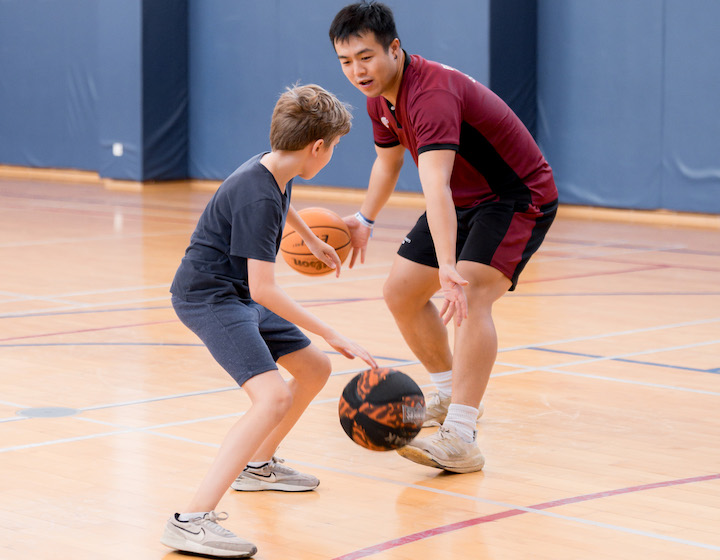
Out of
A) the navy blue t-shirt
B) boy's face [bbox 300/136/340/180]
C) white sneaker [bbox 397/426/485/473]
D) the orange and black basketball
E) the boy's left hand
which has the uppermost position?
boy's face [bbox 300/136/340/180]

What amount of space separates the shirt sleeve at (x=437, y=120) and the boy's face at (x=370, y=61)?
0.46ft

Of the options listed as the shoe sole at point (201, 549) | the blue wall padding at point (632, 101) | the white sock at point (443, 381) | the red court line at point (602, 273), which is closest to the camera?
the shoe sole at point (201, 549)

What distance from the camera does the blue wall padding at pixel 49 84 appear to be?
16.2 meters

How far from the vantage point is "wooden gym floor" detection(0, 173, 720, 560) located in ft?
10.4

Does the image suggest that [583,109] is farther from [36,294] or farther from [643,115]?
[36,294]

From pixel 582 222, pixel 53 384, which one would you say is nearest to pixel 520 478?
pixel 53 384

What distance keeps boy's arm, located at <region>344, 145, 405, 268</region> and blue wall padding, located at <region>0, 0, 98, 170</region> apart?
1231 centimetres

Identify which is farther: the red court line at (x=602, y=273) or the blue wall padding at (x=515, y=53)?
the blue wall padding at (x=515, y=53)

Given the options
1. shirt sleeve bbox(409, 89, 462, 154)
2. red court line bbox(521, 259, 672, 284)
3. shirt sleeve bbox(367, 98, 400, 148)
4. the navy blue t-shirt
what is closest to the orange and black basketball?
the navy blue t-shirt

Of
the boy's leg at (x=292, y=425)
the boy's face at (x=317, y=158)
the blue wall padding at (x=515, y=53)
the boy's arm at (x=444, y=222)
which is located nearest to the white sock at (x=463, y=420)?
the boy's arm at (x=444, y=222)

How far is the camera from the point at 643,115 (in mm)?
11672

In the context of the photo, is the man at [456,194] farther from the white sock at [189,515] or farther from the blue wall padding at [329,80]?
the blue wall padding at [329,80]

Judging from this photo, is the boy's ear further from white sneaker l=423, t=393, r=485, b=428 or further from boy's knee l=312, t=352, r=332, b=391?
white sneaker l=423, t=393, r=485, b=428

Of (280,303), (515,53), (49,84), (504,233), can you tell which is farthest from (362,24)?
(49,84)
